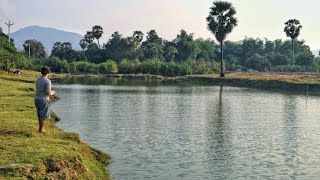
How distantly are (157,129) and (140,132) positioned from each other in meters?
2.04

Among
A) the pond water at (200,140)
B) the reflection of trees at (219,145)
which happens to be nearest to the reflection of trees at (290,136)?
the pond water at (200,140)

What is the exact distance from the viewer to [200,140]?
94.5ft

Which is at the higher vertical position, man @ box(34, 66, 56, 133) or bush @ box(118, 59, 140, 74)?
bush @ box(118, 59, 140, 74)

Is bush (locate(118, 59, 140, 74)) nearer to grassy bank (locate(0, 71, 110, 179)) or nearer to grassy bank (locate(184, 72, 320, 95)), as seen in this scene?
grassy bank (locate(184, 72, 320, 95))

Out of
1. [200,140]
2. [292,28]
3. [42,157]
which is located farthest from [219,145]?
[292,28]

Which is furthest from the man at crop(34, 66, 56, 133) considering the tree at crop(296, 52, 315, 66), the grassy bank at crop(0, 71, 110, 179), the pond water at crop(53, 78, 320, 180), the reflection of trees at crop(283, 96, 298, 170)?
the tree at crop(296, 52, 315, 66)

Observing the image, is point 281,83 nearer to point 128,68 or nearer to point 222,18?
point 222,18

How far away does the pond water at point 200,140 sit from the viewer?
2084cm

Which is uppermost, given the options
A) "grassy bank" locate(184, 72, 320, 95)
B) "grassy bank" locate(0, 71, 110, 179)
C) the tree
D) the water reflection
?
the tree

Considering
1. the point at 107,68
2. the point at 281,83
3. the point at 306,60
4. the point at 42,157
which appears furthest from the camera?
the point at 107,68

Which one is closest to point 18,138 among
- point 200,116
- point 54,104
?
point 200,116

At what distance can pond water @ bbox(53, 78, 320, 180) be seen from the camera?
20844 mm

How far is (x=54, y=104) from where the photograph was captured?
49.5m

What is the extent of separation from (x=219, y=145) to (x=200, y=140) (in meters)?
1.89
